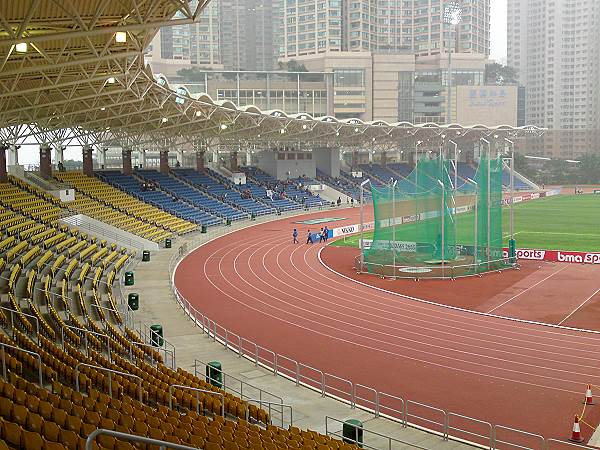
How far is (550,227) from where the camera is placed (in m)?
52.8

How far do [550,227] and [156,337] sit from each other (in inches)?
1544

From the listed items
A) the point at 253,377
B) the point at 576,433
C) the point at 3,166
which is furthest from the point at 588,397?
the point at 3,166

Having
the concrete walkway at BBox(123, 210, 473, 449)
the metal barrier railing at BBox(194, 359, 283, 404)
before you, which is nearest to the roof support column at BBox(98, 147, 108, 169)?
the concrete walkway at BBox(123, 210, 473, 449)

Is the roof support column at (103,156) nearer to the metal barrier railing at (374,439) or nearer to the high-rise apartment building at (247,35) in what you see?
the metal barrier railing at (374,439)

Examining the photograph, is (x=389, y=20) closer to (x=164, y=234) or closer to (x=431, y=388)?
(x=164, y=234)

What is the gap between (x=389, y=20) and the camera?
518 ft

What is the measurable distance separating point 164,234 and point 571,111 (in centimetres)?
12776

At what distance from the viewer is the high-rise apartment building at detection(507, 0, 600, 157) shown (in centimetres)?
14562

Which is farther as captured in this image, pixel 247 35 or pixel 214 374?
pixel 247 35

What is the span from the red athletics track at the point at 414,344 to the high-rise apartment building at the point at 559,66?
126m

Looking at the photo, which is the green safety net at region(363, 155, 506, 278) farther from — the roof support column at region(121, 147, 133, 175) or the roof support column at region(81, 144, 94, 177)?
the roof support column at region(121, 147, 133, 175)

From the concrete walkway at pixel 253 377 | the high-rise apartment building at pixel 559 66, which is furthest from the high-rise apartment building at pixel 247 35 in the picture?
the concrete walkway at pixel 253 377

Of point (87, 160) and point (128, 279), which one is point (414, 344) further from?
point (87, 160)

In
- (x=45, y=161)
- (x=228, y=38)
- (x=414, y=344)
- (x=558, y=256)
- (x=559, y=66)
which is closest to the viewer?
(x=414, y=344)
